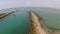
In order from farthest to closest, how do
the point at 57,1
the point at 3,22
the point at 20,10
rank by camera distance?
1. the point at 20,10
2. the point at 57,1
3. the point at 3,22

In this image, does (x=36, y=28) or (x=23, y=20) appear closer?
(x=36, y=28)

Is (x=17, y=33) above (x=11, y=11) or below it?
below

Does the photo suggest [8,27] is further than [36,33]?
Yes

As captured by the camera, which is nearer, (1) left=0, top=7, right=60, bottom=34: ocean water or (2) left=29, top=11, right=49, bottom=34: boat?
(2) left=29, top=11, right=49, bottom=34: boat

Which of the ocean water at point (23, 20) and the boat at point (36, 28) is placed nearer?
the boat at point (36, 28)

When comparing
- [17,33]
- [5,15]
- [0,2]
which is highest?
[0,2]

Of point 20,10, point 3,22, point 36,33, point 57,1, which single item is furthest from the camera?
point 20,10

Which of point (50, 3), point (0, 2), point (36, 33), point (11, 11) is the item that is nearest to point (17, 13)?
point (11, 11)

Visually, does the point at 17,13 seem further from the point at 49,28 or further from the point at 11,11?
the point at 49,28
